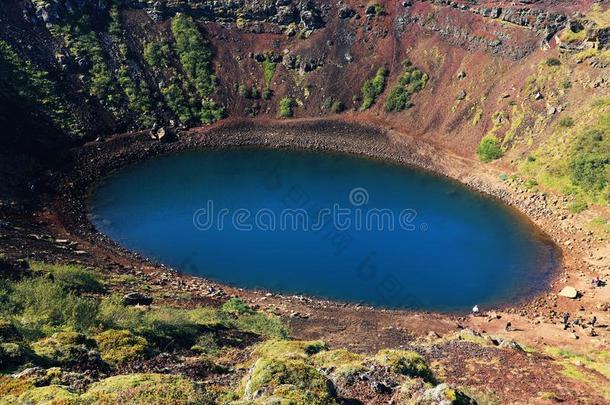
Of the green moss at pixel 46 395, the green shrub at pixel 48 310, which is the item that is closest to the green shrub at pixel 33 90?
the green shrub at pixel 48 310

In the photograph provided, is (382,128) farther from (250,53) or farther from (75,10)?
(75,10)

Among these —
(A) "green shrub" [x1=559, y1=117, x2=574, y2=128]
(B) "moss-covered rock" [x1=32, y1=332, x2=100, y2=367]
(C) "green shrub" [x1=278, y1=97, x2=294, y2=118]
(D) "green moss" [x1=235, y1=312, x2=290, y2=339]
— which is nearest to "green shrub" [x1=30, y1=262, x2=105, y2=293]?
(D) "green moss" [x1=235, y1=312, x2=290, y2=339]

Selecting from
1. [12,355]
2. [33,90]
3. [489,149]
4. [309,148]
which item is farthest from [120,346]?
[33,90]

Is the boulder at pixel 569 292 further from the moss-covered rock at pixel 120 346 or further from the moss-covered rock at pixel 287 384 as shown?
the moss-covered rock at pixel 120 346

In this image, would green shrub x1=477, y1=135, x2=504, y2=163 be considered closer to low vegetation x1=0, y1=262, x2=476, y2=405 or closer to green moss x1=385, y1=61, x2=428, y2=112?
green moss x1=385, y1=61, x2=428, y2=112

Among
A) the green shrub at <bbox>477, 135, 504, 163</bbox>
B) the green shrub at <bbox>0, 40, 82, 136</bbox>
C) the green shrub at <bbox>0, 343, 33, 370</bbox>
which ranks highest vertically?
the green shrub at <bbox>0, 40, 82, 136</bbox>
